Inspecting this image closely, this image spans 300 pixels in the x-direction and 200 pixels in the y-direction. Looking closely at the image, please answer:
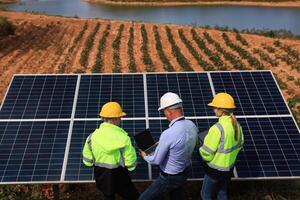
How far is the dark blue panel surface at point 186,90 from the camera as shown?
9711 millimetres

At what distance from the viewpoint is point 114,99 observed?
10016 millimetres

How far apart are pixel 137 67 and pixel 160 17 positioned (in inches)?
1215

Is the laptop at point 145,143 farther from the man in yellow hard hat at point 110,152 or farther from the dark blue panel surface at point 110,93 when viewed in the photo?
the dark blue panel surface at point 110,93

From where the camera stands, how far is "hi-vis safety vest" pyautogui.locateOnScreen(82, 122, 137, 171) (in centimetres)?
648

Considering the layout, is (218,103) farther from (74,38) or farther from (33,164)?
(74,38)

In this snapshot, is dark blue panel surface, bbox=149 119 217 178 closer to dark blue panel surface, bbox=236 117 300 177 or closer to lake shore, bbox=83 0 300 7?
dark blue panel surface, bbox=236 117 300 177

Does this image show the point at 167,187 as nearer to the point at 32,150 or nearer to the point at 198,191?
the point at 198,191

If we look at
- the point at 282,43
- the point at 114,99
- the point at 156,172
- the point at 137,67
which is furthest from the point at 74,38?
the point at 156,172

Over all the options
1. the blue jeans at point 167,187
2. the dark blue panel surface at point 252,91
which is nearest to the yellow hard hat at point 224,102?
the blue jeans at point 167,187

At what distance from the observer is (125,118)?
9477mm

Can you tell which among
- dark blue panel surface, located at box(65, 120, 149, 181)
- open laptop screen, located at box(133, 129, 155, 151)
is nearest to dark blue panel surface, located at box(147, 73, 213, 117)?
dark blue panel surface, located at box(65, 120, 149, 181)

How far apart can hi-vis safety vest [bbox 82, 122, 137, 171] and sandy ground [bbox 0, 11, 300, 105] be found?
12592mm

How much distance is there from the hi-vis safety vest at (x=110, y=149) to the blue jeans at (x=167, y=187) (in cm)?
60

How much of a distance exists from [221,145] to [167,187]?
124 centimetres
